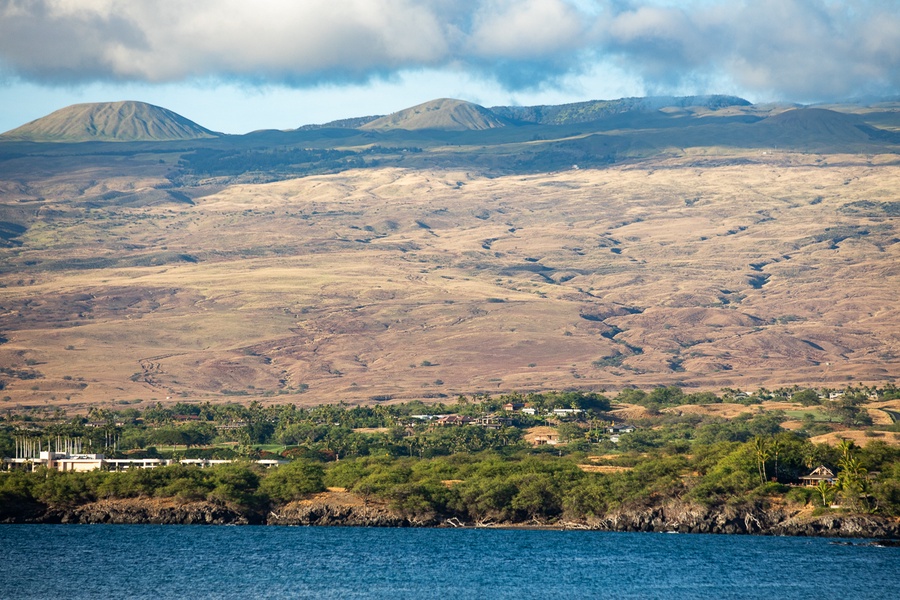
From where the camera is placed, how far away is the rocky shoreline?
95125mm

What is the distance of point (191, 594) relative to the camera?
226 feet

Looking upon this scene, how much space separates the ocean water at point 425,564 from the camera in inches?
2815

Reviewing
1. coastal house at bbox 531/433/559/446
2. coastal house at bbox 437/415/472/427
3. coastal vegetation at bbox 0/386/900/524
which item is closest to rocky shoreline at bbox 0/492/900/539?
coastal vegetation at bbox 0/386/900/524

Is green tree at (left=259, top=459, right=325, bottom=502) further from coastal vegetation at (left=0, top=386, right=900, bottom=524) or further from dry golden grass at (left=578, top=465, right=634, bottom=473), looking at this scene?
dry golden grass at (left=578, top=465, right=634, bottom=473)

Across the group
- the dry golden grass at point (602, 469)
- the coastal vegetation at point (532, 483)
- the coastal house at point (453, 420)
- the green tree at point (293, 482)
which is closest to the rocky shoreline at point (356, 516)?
the coastal vegetation at point (532, 483)

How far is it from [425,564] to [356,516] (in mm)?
21379

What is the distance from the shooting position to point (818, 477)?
101062mm

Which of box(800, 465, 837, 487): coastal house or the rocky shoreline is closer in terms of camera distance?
the rocky shoreline

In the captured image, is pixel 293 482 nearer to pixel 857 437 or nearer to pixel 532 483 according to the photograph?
pixel 532 483

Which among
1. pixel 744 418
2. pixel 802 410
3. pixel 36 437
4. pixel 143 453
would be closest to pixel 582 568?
pixel 143 453

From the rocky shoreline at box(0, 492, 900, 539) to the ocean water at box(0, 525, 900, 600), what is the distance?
186 centimetres

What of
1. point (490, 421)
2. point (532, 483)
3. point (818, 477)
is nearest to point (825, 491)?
point (818, 477)

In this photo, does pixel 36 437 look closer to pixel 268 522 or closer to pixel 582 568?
pixel 268 522

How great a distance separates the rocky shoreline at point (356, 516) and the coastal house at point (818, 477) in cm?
674
